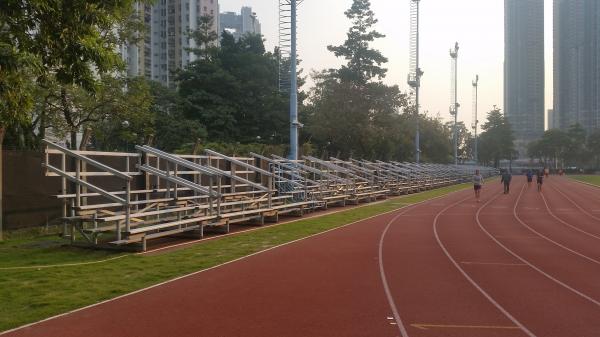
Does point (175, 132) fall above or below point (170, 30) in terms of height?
below

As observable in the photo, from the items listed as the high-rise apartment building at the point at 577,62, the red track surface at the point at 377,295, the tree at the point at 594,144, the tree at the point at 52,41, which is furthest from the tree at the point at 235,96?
the high-rise apartment building at the point at 577,62

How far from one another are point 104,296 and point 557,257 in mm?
9338

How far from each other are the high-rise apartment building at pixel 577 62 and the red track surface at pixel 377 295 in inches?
4880

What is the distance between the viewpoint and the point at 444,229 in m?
18.2

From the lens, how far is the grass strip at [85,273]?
7.54 metres

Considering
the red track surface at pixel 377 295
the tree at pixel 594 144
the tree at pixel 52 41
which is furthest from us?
the tree at pixel 594 144

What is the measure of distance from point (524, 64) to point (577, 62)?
11088 millimetres

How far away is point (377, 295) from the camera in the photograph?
341 inches

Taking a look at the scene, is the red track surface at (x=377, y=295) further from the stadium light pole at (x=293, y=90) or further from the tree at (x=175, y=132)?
the tree at (x=175, y=132)

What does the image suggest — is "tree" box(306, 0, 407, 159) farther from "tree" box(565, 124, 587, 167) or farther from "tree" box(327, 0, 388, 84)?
"tree" box(565, 124, 587, 167)

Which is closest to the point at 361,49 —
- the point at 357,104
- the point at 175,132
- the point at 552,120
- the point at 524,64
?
the point at 357,104

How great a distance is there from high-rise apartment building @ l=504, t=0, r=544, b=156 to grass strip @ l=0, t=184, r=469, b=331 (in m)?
116

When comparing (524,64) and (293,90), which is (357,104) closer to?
(293,90)

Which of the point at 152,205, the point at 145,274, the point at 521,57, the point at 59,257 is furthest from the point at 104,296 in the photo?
the point at 521,57
